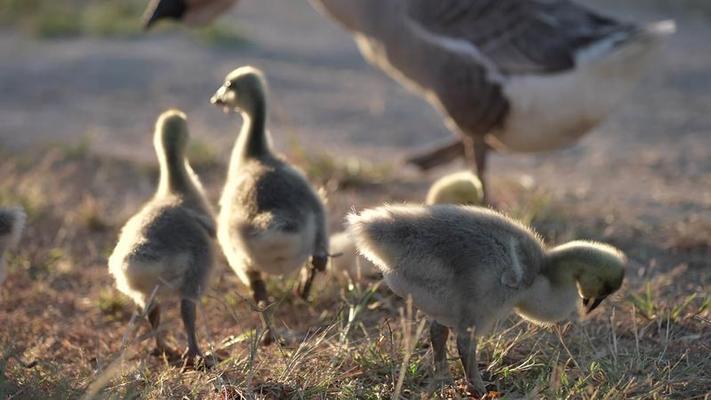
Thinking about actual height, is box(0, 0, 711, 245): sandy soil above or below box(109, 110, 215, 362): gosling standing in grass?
below

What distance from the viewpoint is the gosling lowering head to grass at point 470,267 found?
12.4 feet

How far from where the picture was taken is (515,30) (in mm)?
6848

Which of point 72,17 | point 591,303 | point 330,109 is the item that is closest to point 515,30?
point 591,303

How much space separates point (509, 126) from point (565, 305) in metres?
2.96

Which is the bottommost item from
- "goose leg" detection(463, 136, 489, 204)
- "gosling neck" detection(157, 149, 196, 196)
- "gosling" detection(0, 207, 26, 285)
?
"goose leg" detection(463, 136, 489, 204)

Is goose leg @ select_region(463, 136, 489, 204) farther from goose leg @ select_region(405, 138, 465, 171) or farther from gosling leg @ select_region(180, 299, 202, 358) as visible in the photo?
gosling leg @ select_region(180, 299, 202, 358)

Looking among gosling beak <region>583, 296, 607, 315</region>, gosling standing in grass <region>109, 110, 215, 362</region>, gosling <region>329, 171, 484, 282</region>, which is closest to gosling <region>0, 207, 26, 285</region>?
gosling standing in grass <region>109, 110, 215, 362</region>

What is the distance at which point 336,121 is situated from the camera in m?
10.1

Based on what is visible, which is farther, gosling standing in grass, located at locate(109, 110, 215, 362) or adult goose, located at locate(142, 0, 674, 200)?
adult goose, located at locate(142, 0, 674, 200)

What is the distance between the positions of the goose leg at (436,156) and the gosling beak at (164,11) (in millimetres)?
2005

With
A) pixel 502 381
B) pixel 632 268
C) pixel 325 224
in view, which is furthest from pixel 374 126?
pixel 502 381

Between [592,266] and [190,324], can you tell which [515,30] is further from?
[190,324]

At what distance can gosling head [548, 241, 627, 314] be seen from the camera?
152 inches

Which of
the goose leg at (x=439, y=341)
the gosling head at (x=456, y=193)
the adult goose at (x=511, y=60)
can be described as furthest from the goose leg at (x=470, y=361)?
the adult goose at (x=511, y=60)
